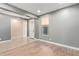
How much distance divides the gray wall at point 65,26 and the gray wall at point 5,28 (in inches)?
102

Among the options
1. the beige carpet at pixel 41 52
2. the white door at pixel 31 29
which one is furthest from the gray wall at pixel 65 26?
the white door at pixel 31 29

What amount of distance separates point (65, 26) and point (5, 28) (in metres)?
3.67

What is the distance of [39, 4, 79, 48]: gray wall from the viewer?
2908 mm

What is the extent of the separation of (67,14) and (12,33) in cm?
363

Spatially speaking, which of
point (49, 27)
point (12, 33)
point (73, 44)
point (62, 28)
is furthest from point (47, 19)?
point (12, 33)

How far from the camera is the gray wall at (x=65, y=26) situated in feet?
9.54

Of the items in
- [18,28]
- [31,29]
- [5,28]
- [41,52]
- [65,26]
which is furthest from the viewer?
[31,29]

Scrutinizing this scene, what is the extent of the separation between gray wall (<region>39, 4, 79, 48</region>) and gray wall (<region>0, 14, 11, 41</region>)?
260 cm

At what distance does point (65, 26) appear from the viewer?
3340 millimetres

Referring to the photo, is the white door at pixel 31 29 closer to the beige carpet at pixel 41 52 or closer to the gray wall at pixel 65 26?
the gray wall at pixel 65 26

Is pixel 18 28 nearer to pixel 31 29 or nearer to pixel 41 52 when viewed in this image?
pixel 31 29

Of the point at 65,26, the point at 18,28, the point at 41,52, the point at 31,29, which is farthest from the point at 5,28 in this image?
the point at 65,26

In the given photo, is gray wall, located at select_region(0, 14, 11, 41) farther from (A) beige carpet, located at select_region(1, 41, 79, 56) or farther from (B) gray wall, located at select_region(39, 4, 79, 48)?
(B) gray wall, located at select_region(39, 4, 79, 48)

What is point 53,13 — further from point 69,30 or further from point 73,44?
point 73,44
